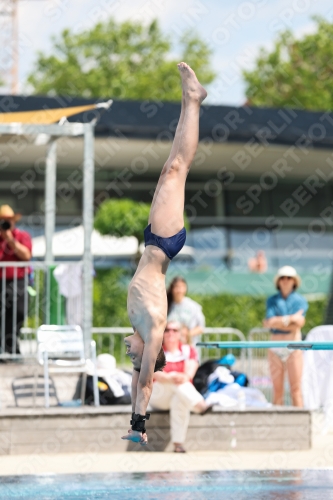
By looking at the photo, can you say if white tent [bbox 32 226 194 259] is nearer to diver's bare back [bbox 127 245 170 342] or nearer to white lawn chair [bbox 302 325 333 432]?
white lawn chair [bbox 302 325 333 432]

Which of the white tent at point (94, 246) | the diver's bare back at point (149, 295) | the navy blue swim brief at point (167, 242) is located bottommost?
the diver's bare back at point (149, 295)

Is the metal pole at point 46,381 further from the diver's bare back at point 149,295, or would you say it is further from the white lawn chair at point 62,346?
the diver's bare back at point 149,295

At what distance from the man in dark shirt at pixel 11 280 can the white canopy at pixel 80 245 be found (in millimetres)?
6617

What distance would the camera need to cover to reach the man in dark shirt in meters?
10.1

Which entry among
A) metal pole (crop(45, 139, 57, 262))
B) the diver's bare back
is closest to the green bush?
metal pole (crop(45, 139, 57, 262))

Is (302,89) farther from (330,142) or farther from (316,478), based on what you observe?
(316,478)

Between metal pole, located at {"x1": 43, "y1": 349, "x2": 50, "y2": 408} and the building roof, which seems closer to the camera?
metal pole, located at {"x1": 43, "y1": 349, "x2": 50, "y2": 408}

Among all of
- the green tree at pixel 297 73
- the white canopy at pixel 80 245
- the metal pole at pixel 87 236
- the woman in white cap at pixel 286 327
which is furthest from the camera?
the green tree at pixel 297 73

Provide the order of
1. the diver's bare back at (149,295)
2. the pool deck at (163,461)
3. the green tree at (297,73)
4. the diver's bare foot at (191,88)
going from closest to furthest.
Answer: the diver's bare back at (149,295) < the diver's bare foot at (191,88) < the pool deck at (163,461) < the green tree at (297,73)

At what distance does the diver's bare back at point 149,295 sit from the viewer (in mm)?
5500

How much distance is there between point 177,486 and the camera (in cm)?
656

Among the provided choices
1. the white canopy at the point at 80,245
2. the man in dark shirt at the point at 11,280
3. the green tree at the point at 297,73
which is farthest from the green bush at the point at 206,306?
the green tree at the point at 297,73

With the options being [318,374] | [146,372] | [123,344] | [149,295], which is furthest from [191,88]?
[123,344]

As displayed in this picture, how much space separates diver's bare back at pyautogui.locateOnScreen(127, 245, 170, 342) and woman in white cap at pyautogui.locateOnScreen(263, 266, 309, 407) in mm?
4366
